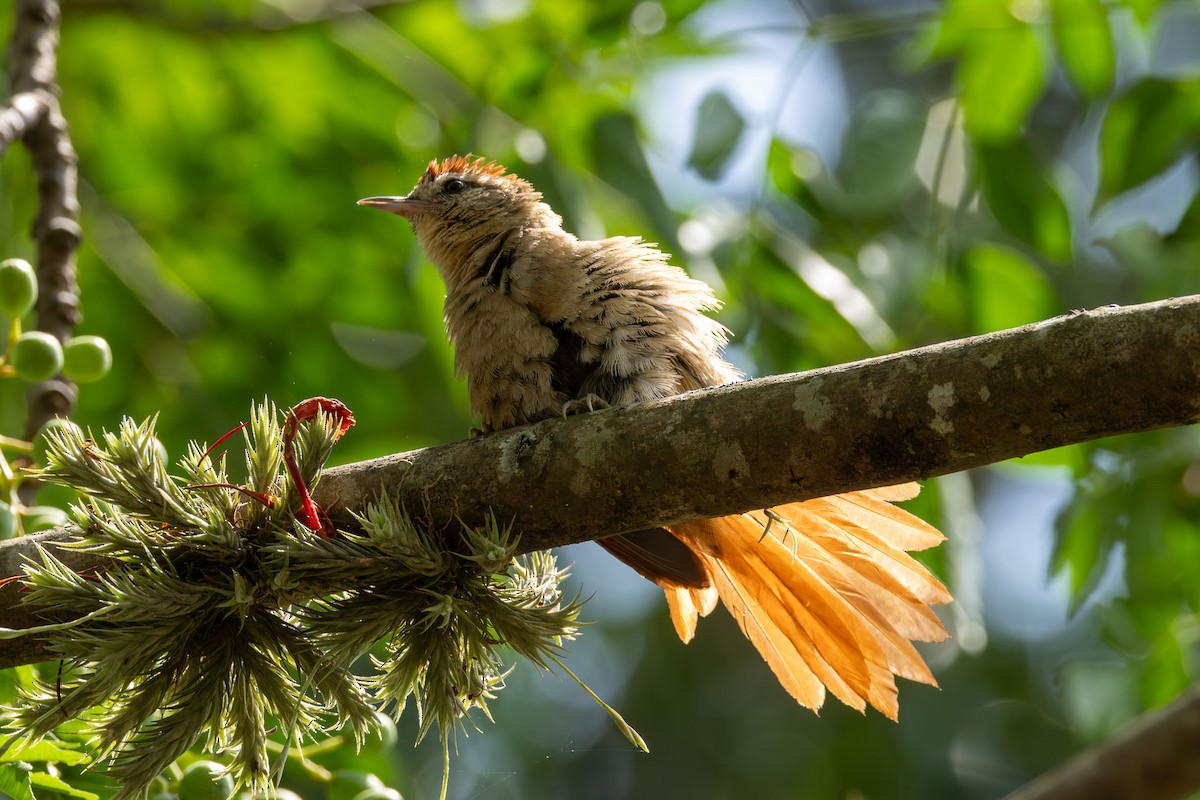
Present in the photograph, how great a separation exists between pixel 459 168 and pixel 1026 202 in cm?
180

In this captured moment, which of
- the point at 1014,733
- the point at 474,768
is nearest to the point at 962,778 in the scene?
the point at 1014,733

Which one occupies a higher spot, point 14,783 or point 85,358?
point 85,358

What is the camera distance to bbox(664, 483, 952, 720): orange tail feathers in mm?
2545

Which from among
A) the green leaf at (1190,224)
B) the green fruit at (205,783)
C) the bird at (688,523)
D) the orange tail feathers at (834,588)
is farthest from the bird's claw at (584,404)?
the green leaf at (1190,224)

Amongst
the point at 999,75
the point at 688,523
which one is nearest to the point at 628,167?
the point at 999,75

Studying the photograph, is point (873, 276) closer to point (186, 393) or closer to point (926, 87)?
point (186, 393)

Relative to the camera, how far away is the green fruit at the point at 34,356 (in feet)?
8.18

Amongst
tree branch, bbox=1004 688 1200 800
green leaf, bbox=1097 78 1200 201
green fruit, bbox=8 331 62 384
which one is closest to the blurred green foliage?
green leaf, bbox=1097 78 1200 201

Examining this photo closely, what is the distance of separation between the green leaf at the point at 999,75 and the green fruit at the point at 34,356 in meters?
2.55

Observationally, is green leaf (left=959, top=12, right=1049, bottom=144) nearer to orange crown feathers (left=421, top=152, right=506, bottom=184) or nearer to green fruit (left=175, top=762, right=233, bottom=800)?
orange crown feathers (left=421, top=152, right=506, bottom=184)

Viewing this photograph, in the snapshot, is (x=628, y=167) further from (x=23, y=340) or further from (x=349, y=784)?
(x=349, y=784)

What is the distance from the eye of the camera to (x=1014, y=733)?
6.11m

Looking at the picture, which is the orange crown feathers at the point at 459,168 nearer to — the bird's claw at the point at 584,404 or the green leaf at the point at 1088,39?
the bird's claw at the point at 584,404

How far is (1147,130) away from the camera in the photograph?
334 cm
